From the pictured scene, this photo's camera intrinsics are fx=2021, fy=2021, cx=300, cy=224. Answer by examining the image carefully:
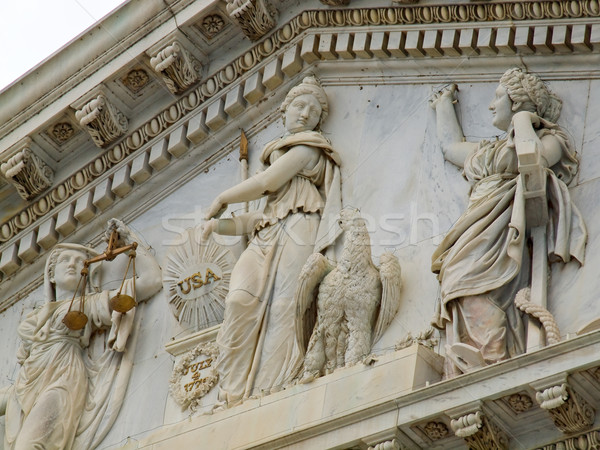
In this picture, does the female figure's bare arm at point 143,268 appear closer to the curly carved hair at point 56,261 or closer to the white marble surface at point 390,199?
the white marble surface at point 390,199

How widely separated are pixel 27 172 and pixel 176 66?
1.71m

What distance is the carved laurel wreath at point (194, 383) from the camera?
648 inches

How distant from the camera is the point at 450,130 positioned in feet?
54.3

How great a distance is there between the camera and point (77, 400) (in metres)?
17.2

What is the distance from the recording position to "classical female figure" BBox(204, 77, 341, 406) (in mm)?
16031

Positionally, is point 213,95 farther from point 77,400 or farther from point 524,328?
Answer: point 524,328

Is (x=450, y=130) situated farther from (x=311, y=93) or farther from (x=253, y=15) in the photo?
(x=253, y=15)

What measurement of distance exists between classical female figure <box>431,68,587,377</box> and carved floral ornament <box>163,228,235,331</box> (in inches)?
88.4

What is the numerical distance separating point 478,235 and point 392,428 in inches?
70.5

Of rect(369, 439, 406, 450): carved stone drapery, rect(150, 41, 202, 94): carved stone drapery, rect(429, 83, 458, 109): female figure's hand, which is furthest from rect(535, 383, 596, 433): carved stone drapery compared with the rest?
rect(150, 41, 202, 94): carved stone drapery

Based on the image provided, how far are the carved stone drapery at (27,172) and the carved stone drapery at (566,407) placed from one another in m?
6.51

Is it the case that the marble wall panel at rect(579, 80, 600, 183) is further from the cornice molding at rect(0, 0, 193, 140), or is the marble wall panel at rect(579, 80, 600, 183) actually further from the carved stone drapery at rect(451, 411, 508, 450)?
the cornice molding at rect(0, 0, 193, 140)

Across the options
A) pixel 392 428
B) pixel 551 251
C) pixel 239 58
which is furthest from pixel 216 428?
pixel 239 58

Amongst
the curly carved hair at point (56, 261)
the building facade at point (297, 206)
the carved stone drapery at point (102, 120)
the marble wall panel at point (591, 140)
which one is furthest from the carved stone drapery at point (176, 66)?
the marble wall panel at point (591, 140)
